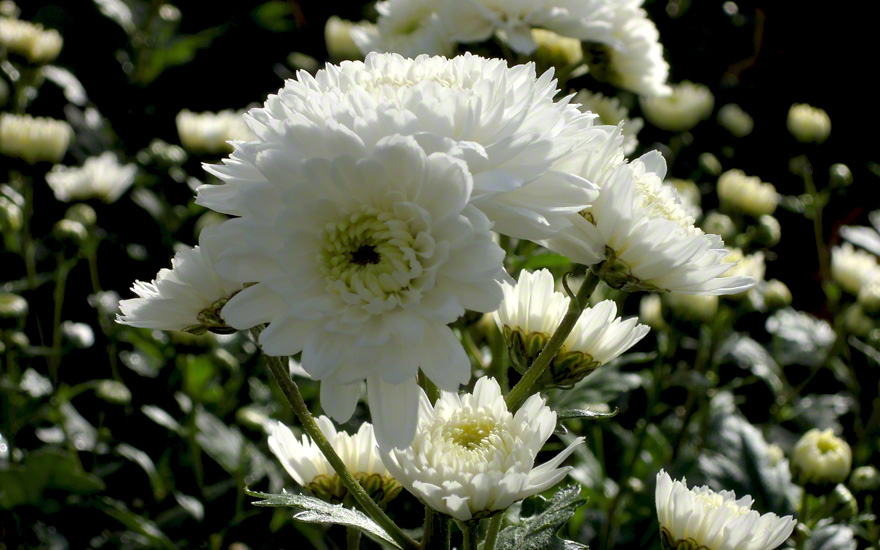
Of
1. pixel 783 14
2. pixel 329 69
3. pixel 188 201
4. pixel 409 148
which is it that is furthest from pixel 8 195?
Answer: pixel 783 14

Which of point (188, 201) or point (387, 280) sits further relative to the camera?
point (188, 201)

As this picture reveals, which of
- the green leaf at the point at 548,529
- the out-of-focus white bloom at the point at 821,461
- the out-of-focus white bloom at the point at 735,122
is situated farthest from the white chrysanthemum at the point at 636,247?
the out-of-focus white bloom at the point at 735,122

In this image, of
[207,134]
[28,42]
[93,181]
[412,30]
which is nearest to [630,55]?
[412,30]

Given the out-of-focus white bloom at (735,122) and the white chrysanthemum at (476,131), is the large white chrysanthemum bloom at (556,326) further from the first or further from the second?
the out-of-focus white bloom at (735,122)

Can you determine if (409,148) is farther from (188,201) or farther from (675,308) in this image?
(188,201)

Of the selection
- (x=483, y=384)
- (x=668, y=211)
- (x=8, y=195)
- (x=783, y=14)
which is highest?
(x=668, y=211)

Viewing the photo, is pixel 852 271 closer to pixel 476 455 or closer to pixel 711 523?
pixel 711 523
